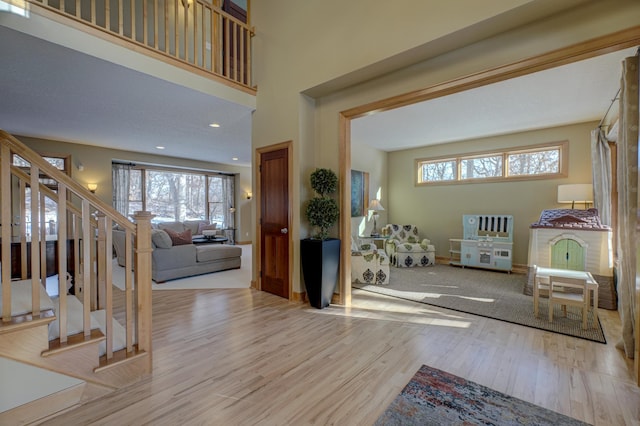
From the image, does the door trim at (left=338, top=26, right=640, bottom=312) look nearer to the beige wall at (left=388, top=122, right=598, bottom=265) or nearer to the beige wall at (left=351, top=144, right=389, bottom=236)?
the beige wall at (left=351, top=144, right=389, bottom=236)

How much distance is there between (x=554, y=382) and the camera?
6.70 ft

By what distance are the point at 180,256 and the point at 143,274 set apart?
317 centimetres

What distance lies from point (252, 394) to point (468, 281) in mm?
4191

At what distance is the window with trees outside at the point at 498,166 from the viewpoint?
5.40m

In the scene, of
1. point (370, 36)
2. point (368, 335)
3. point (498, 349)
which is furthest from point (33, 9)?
point (498, 349)

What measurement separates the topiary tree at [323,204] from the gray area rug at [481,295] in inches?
58.0

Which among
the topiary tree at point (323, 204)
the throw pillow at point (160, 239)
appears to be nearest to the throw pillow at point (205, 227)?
the throw pillow at point (160, 239)

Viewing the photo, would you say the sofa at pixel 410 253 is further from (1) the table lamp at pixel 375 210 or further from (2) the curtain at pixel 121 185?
(2) the curtain at pixel 121 185

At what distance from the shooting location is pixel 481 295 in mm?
4066

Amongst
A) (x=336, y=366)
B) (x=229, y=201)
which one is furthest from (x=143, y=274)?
(x=229, y=201)

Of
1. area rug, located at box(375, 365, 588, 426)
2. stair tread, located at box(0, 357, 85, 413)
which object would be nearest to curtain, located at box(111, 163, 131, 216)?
stair tread, located at box(0, 357, 85, 413)

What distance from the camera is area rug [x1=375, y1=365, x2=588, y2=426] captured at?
5.47ft

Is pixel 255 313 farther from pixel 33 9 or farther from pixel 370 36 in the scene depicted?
pixel 33 9

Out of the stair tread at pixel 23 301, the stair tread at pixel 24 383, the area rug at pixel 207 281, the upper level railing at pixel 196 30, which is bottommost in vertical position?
the area rug at pixel 207 281
